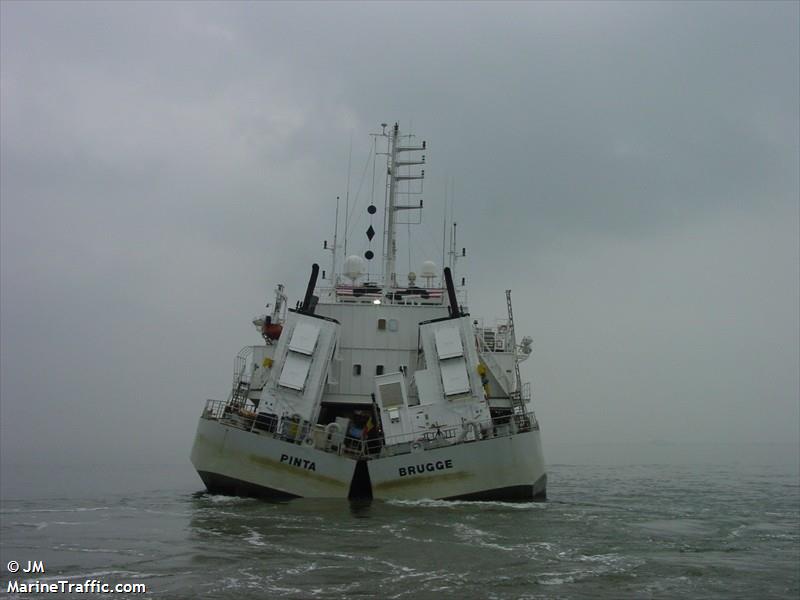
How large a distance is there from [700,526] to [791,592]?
6.89 m

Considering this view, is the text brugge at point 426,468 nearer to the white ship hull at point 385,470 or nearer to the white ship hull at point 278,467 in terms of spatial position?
the white ship hull at point 385,470

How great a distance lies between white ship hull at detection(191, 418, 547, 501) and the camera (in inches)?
796

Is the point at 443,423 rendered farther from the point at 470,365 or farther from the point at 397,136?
the point at 397,136

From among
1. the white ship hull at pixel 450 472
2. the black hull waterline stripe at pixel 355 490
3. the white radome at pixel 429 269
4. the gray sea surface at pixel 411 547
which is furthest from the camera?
the white radome at pixel 429 269

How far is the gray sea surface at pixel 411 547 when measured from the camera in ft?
37.9

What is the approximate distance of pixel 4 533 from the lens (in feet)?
54.2

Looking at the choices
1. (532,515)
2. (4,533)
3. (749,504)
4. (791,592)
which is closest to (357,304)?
(532,515)

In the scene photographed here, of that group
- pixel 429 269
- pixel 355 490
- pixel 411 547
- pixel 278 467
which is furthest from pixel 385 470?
pixel 429 269

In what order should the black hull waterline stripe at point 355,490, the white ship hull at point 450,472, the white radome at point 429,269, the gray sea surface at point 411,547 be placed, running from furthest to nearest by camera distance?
the white radome at point 429,269, the black hull waterline stripe at point 355,490, the white ship hull at point 450,472, the gray sea surface at point 411,547

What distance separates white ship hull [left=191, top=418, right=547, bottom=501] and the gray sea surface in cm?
40

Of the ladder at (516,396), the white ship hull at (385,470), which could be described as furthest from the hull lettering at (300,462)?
the ladder at (516,396)

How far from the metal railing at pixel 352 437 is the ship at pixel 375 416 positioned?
0.11 ft

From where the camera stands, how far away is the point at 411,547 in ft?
48.2

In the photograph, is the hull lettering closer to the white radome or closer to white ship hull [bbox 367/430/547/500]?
white ship hull [bbox 367/430/547/500]
